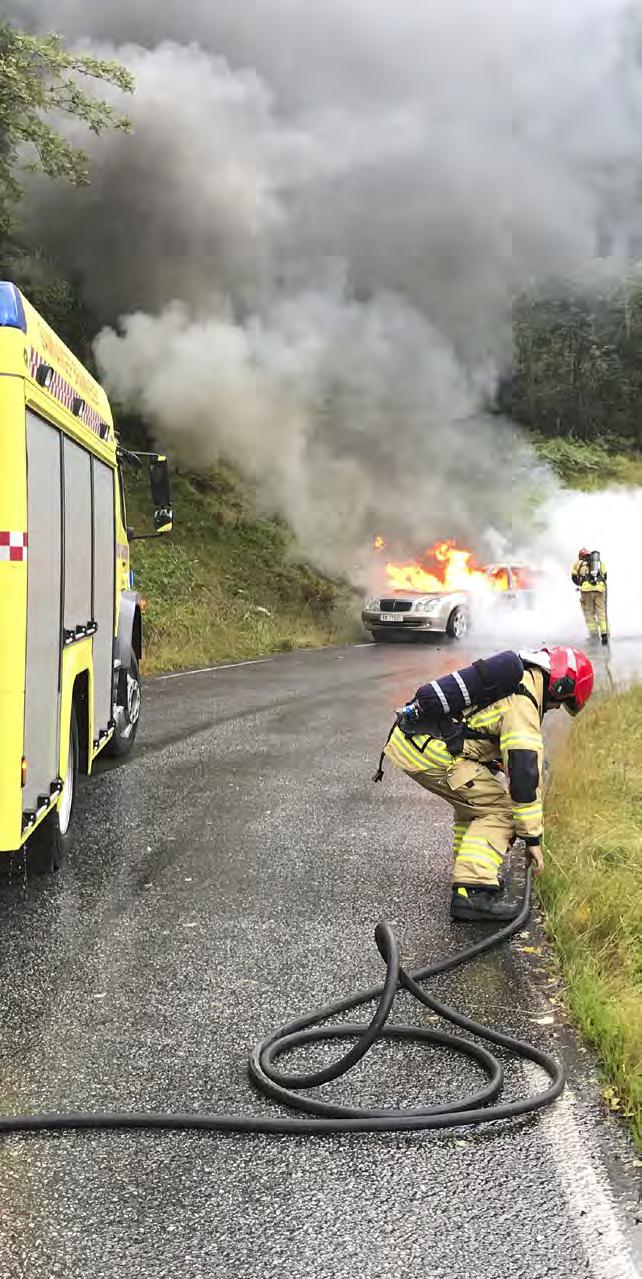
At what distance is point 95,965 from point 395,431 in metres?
19.1

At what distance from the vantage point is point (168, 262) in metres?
19.1

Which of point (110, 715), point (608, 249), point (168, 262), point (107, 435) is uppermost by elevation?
point (608, 249)

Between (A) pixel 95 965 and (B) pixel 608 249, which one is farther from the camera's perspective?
(B) pixel 608 249

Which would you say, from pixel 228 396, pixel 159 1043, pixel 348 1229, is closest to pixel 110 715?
pixel 159 1043

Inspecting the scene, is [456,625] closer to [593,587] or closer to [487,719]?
[593,587]

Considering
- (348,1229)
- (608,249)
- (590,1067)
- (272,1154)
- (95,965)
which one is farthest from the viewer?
(608,249)

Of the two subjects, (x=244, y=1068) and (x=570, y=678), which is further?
(x=570, y=678)

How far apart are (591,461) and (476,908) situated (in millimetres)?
A: 32873

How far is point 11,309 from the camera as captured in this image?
414 cm

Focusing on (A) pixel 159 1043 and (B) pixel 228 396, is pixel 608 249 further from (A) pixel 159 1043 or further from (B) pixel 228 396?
(A) pixel 159 1043

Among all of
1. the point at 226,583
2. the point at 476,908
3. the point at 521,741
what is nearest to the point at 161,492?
the point at 521,741

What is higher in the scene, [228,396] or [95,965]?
[228,396]

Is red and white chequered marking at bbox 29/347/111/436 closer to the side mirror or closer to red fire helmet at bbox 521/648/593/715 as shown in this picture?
the side mirror

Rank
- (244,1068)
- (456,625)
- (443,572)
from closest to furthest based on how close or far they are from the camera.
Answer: (244,1068)
(456,625)
(443,572)
